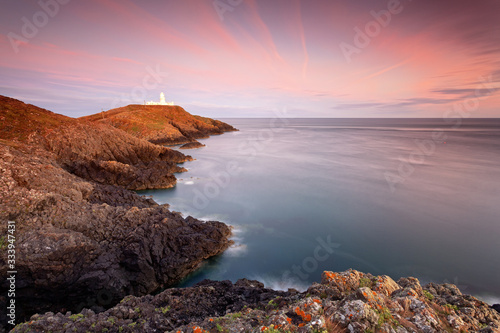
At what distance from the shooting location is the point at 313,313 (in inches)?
235

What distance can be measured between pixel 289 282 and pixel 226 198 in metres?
14.0

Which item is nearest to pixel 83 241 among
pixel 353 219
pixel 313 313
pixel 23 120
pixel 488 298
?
pixel 313 313

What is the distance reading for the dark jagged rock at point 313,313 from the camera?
560 cm

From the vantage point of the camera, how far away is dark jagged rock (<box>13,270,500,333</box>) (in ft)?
18.4

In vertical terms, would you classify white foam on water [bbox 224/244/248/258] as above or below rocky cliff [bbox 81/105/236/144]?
below

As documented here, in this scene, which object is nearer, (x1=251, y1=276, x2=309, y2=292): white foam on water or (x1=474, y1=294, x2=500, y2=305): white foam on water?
(x1=474, y1=294, x2=500, y2=305): white foam on water

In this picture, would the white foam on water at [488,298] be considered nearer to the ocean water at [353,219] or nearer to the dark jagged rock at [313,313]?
the ocean water at [353,219]

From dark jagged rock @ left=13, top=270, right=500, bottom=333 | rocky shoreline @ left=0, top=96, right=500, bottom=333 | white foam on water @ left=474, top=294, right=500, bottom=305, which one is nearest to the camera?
dark jagged rock @ left=13, top=270, right=500, bottom=333

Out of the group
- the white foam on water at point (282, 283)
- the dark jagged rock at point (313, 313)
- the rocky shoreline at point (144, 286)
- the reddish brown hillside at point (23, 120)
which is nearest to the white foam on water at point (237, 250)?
the rocky shoreline at point (144, 286)

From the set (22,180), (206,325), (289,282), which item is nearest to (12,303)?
(22,180)

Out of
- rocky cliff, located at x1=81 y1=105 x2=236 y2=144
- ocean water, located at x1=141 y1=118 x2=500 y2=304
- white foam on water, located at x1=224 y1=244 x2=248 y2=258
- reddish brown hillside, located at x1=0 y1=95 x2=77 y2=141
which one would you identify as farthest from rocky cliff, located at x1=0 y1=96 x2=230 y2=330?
rocky cliff, located at x1=81 y1=105 x2=236 y2=144

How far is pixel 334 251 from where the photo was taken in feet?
53.4

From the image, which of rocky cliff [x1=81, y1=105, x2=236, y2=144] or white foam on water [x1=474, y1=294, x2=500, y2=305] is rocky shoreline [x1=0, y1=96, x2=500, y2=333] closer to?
white foam on water [x1=474, y1=294, x2=500, y2=305]

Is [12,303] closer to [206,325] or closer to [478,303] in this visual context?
[206,325]
